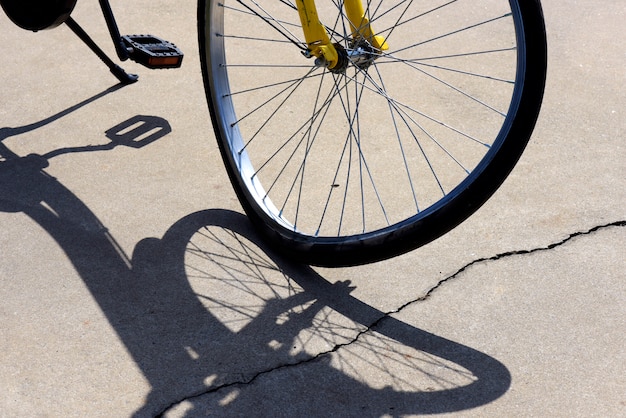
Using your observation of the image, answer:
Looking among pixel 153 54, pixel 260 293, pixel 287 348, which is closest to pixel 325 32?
pixel 260 293

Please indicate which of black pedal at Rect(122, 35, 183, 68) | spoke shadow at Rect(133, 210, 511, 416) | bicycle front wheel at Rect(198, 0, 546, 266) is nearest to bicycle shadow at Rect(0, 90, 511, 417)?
spoke shadow at Rect(133, 210, 511, 416)

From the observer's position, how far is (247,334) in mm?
2428

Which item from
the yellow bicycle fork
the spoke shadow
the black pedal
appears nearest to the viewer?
the spoke shadow

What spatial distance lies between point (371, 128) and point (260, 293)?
1.05 meters

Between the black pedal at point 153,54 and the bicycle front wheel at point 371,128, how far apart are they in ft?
1.02

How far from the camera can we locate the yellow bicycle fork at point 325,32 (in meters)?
2.46

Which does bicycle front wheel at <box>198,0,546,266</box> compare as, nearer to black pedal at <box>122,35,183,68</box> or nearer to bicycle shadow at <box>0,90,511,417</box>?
bicycle shadow at <box>0,90,511,417</box>

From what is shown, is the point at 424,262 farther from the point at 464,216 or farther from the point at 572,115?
the point at 572,115

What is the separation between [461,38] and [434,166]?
1.09m

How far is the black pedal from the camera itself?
10.6 ft

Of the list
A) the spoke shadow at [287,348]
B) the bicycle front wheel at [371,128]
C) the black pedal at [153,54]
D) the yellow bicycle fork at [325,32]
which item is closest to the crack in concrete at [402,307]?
the spoke shadow at [287,348]

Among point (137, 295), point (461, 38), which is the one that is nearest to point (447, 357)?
point (137, 295)

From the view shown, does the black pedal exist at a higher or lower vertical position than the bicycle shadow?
higher

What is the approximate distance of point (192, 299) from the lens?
2.55m
